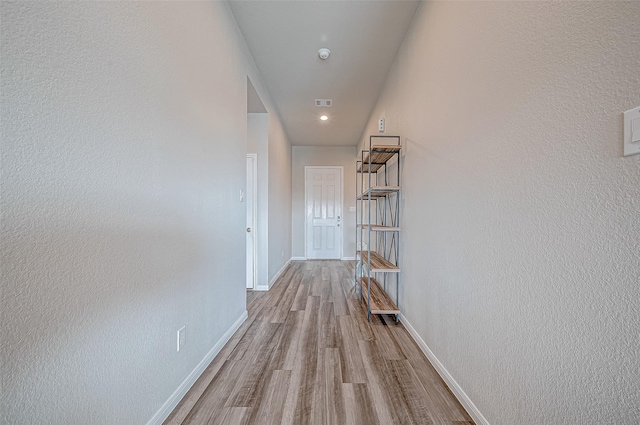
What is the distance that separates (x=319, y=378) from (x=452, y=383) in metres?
0.75

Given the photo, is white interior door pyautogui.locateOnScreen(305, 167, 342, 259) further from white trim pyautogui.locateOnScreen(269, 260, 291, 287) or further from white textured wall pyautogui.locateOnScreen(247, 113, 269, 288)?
white textured wall pyautogui.locateOnScreen(247, 113, 269, 288)

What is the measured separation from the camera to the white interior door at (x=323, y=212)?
231 inches

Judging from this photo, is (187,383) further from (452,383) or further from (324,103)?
(324,103)

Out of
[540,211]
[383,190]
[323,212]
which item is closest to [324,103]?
[383,190]

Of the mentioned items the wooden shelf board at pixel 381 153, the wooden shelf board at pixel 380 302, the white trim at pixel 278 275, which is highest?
the wooden shelf board at pixel 381 153

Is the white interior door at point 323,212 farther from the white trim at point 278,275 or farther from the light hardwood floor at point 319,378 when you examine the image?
the light hardwood floor at point 319,378

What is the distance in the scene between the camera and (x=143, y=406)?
1.11m

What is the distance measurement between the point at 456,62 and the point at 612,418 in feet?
5.19

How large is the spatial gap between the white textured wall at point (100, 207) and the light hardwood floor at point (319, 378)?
27cm

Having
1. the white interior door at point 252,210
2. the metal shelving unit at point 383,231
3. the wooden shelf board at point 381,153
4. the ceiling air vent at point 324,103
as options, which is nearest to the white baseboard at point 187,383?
the metal shelving unit at point 383,231

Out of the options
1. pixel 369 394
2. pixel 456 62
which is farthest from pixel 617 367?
pixel 456 62

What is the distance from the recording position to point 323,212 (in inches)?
232

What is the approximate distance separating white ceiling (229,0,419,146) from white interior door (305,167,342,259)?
2.04 m

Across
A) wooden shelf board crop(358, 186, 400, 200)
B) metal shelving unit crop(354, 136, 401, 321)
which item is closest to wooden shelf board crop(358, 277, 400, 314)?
metal shelving unit crop(354, 136, 401, 321)
